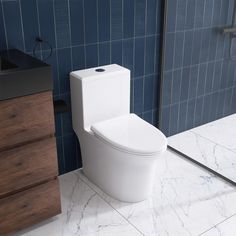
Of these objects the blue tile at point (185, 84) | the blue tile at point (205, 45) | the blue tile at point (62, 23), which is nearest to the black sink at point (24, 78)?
the blue tile at point (62, 23)

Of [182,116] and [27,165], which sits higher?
[27,165]

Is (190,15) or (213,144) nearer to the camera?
(190,15)

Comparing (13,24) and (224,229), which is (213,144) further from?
(13,24)

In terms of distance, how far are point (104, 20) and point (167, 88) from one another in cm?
77

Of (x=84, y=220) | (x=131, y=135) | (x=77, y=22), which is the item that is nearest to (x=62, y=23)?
(x=77, y=22)

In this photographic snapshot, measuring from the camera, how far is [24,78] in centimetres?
147

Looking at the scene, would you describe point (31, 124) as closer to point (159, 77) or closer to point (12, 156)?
point (12, 156)

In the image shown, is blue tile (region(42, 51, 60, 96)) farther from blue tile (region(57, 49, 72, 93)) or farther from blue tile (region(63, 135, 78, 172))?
blue tile (region(63, 135, 78, 172))

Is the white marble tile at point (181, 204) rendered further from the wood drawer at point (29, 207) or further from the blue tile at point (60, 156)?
the wood drawer at point (29, 207)

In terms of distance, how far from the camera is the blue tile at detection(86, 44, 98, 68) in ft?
6.90

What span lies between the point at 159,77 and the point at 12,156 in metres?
1.32

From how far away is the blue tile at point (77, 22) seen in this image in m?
1.96

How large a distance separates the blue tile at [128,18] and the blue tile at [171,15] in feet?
0.95

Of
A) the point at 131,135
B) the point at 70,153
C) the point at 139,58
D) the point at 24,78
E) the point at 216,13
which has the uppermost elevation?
A: the point at 216,13
